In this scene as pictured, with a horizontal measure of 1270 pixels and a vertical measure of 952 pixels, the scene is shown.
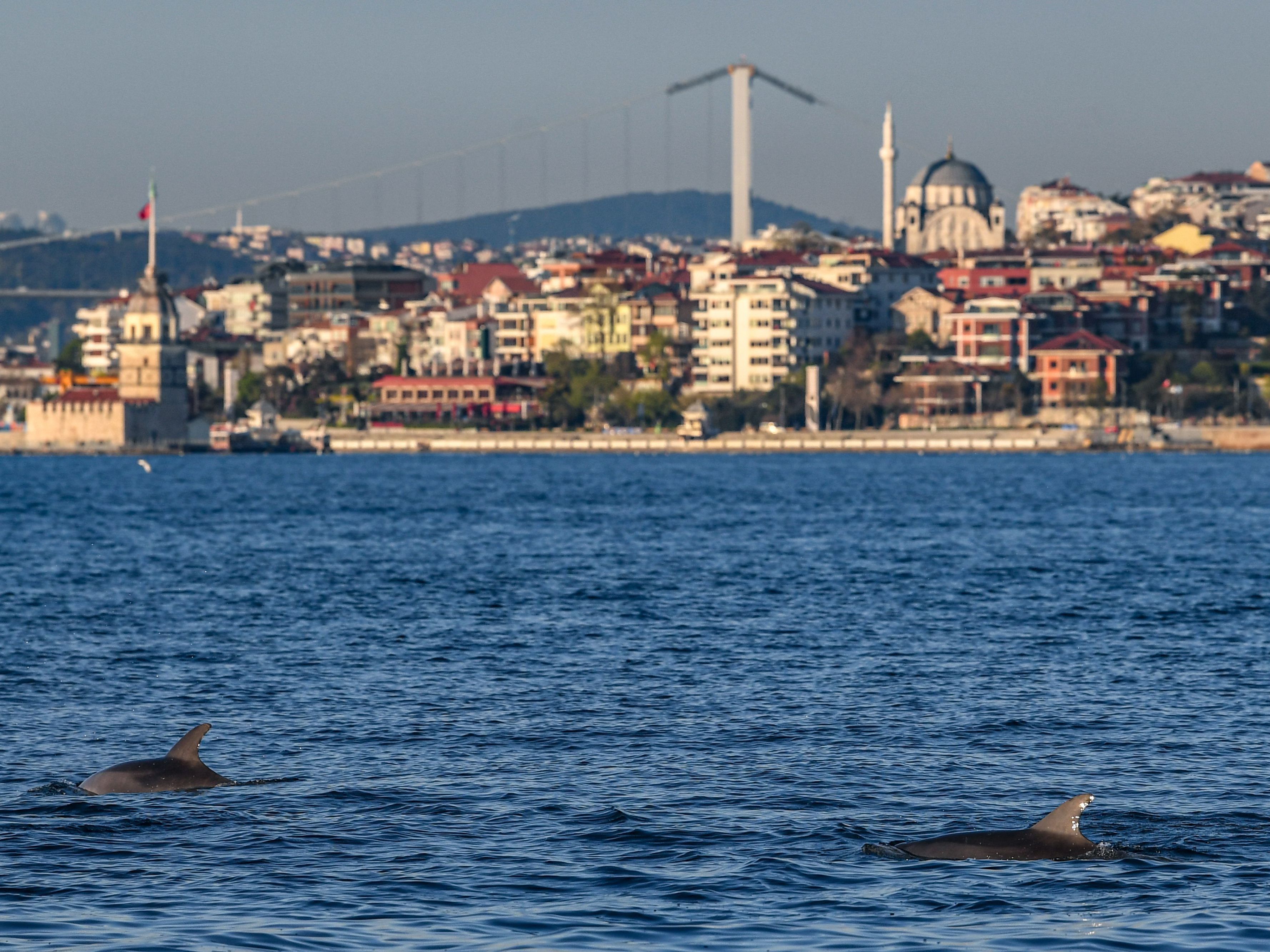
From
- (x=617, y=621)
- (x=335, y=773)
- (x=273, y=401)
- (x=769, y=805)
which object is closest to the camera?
(x=769, y=805)

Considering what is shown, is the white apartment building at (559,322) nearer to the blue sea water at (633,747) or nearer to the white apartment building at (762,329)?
the white apartment building at (762,329)

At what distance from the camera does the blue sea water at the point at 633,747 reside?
13.8 m

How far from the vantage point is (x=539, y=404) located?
6688 inches

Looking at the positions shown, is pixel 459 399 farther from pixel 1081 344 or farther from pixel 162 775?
pixel 162 775

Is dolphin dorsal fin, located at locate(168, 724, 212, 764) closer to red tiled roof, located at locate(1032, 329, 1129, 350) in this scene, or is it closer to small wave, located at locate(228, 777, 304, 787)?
small wave, located at locate(228, 777, 304, 787)

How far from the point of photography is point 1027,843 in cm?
1502

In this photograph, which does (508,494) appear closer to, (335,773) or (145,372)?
(335,773)

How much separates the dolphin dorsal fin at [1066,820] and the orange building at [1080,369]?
140m

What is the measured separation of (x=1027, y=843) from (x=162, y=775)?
23.1ft

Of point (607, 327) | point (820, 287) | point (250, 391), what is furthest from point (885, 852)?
point (250, 391)

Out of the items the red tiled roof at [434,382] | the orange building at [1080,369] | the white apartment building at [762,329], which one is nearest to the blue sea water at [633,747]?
the orange building at [1080,369]

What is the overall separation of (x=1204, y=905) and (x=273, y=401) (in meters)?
Answer: 174

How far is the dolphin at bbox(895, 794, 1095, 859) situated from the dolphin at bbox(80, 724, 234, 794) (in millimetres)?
6023

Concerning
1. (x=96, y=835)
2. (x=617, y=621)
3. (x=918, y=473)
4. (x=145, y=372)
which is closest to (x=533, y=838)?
(x=96, y=835)
